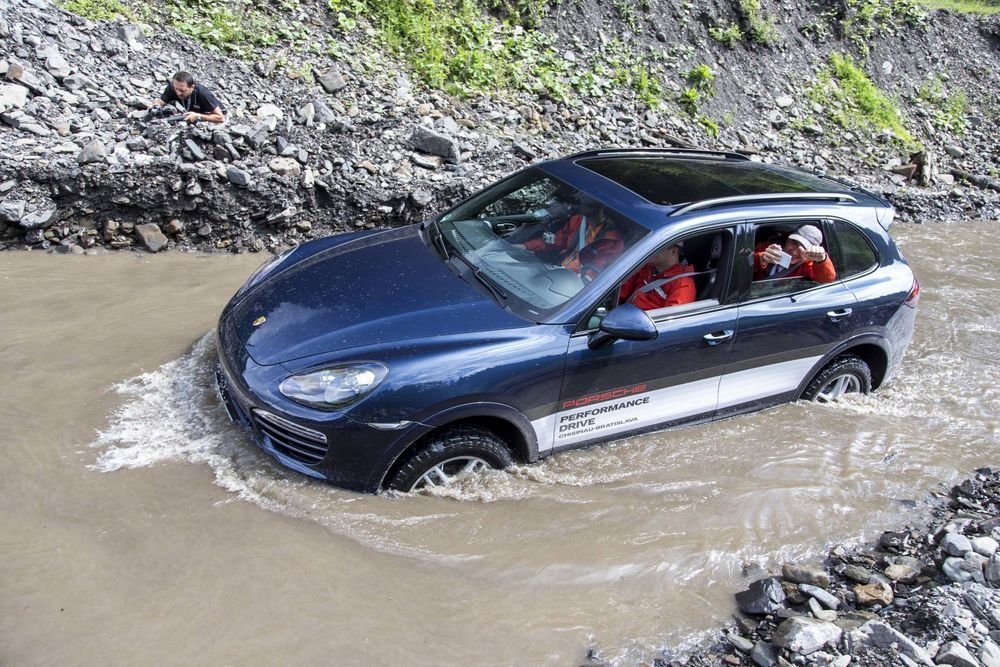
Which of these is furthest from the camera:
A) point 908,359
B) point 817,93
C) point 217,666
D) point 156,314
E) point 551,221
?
point 817,93

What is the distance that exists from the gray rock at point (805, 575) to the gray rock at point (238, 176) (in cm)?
584

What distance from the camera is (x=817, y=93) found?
1375cm

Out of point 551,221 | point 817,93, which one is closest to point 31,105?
point 551,221

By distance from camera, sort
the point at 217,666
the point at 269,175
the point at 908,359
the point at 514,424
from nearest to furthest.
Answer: the point at 217,666, the point at 514,424, the point at 908,359, the point at 269,175

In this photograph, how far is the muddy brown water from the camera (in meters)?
3.69

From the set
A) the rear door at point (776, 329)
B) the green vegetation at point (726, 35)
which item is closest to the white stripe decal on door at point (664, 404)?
the rear door at point (776, 329)

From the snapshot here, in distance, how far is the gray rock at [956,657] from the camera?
12.0ft

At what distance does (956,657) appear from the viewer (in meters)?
3.68

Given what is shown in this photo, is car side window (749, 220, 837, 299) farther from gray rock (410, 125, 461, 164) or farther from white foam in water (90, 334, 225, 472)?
gray rock (410, 125, 461, 164)

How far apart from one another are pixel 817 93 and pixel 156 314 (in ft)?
37.7

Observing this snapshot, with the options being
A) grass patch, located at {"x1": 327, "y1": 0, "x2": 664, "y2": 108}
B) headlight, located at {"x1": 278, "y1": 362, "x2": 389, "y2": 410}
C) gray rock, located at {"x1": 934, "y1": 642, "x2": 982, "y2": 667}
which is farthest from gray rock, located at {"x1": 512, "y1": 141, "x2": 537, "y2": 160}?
gray rock, located at {"x1": 934, "y1": 642, "x2": 982, "y2": 667}

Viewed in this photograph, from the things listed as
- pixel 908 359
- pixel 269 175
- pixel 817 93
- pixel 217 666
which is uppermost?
pixel 817 93

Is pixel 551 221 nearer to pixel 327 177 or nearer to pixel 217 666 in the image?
pixel 217 666

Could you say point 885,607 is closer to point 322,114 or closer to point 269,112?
point 322,114
